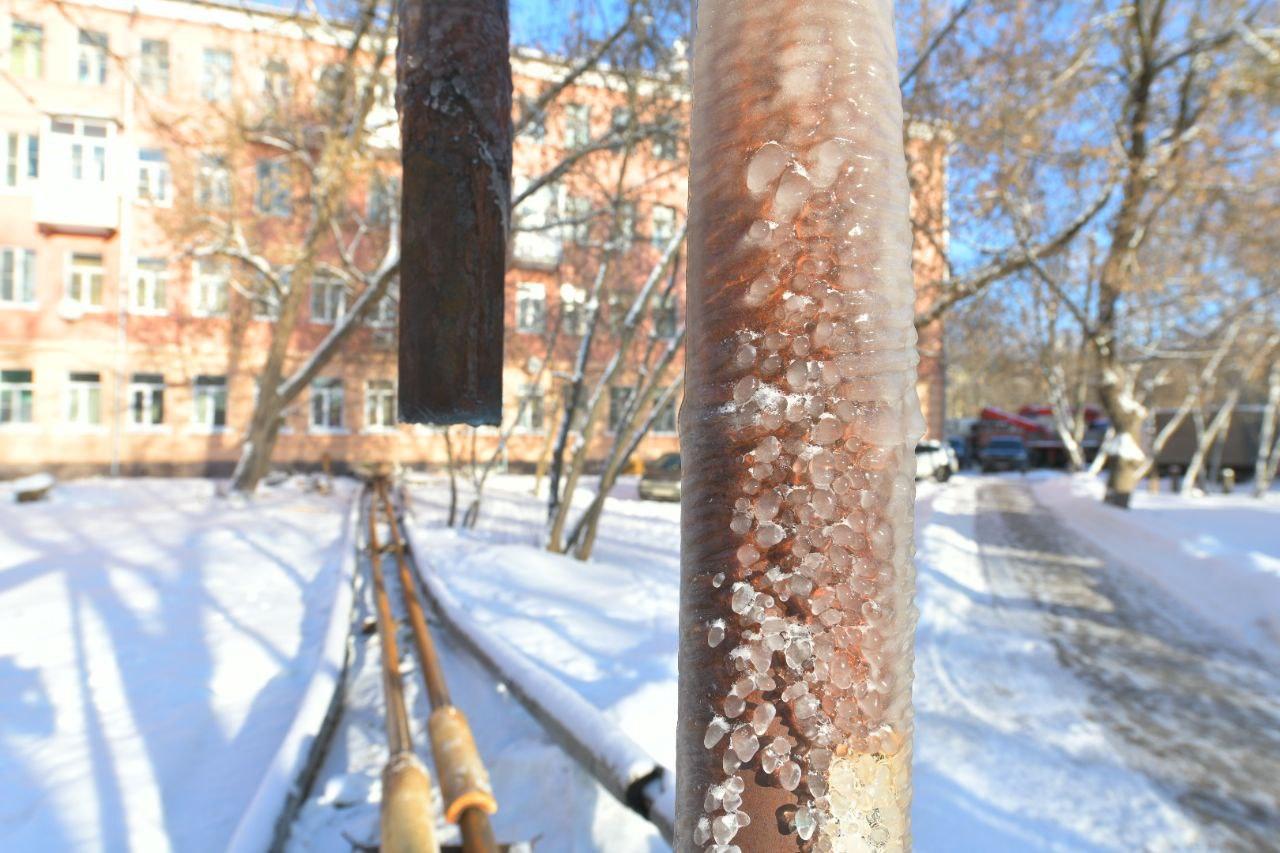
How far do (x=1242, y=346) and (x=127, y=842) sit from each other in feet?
83.8

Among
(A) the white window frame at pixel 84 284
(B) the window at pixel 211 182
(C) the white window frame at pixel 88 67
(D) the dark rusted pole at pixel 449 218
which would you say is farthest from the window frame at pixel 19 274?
(D) the dark rusted pole at pixel 449 218

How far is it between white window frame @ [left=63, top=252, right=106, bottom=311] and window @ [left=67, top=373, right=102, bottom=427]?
214 centimetres

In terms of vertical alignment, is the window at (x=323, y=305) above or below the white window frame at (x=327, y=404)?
above

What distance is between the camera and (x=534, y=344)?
17.5 metres

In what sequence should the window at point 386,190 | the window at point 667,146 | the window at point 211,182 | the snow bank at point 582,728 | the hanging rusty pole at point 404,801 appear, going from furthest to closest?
the window at point 211,182
the window at point 386,190
the window at point 667,146
the snow bank at point 582,728
the hanging rusty pole at point 404,801

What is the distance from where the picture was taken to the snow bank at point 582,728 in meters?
2.62

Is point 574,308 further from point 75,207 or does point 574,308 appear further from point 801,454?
point 75,207

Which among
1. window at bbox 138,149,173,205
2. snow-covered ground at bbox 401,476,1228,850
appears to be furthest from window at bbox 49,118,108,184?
snow-covered ground at bbox 401,476,1228,850

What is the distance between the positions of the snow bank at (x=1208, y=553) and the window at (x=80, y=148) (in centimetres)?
2801

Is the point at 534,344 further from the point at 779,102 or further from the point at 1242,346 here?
the point at 1242,346

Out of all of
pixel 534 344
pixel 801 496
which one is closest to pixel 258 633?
pixel 801 496

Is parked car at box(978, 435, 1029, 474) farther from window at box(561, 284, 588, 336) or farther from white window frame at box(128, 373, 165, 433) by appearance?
white window frame at box(128, 373, 165, 433)

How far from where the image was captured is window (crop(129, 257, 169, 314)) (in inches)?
917

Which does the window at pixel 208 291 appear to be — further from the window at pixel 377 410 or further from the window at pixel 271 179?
the window at pixel 377 410
